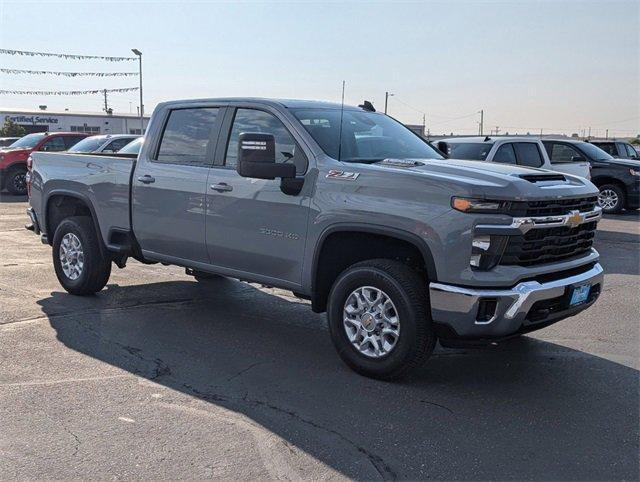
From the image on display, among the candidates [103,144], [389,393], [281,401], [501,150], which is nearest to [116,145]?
[103,144]

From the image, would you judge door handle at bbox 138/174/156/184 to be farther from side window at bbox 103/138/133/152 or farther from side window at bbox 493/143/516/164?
side window at bbox 103/138/133/152

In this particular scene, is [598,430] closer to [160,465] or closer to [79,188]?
[160,465]

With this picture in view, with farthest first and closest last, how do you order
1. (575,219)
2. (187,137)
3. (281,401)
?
(187,137)
(575,219)
(281,401)

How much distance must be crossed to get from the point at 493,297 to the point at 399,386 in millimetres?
971

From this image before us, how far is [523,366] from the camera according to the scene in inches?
199

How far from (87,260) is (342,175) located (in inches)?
135

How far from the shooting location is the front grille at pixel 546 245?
13.9 ft

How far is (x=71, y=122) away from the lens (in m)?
71.5

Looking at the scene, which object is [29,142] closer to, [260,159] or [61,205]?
[61,205]

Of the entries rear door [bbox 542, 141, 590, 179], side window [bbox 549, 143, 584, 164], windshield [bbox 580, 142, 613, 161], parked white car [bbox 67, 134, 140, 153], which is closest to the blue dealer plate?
rear door [bbox 542, 141, 590, 179]

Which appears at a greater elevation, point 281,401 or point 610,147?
point 610,147

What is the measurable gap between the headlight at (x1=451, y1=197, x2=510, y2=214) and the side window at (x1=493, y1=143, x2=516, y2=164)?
25.5 feet

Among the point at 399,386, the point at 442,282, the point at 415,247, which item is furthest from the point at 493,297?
the point at 399,386

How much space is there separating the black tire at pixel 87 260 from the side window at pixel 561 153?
37.8 ft
